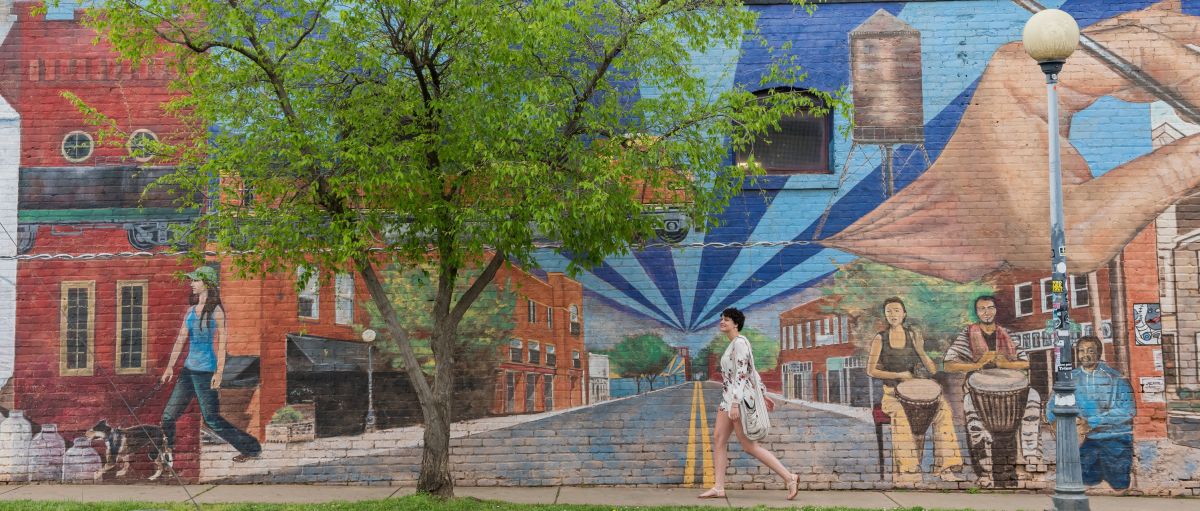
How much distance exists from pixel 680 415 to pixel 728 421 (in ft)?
3.08

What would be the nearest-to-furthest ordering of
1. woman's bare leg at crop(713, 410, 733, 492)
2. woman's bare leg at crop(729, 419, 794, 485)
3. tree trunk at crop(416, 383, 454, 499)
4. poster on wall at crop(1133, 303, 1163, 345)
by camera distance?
tree trunk at crop(416, 383, 454, 499)
woman's bare leg at crop(729, 419, 794, 485)
woman's bare leg at crop(713, 410, 733, 492)
poster on wall at crop(1133, 303, 1163, 345)

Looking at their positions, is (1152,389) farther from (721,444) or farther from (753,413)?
(721,444)

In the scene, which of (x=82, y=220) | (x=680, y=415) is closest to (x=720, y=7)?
(x=680, y=415)

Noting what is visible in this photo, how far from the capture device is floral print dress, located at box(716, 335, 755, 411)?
8.43m

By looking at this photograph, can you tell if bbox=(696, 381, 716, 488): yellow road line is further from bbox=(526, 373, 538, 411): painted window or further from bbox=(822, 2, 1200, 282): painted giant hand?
bbox=(822, 2, 1200, 282): painted giant hand

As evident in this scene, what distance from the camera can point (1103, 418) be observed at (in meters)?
9.42

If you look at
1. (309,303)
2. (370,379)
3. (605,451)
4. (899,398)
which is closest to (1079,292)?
(899,398)

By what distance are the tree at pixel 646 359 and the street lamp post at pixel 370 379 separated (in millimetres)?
2387

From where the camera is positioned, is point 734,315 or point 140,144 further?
point 140,144

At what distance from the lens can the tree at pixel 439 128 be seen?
7254 millimetres

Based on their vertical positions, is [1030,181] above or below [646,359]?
above

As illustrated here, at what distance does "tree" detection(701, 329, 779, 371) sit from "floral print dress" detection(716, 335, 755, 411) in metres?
1.02

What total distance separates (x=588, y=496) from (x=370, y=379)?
2457 millimetres

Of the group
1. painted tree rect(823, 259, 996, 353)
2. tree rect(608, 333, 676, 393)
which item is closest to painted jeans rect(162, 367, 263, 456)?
tree rect(608, 333, 676, 393)
